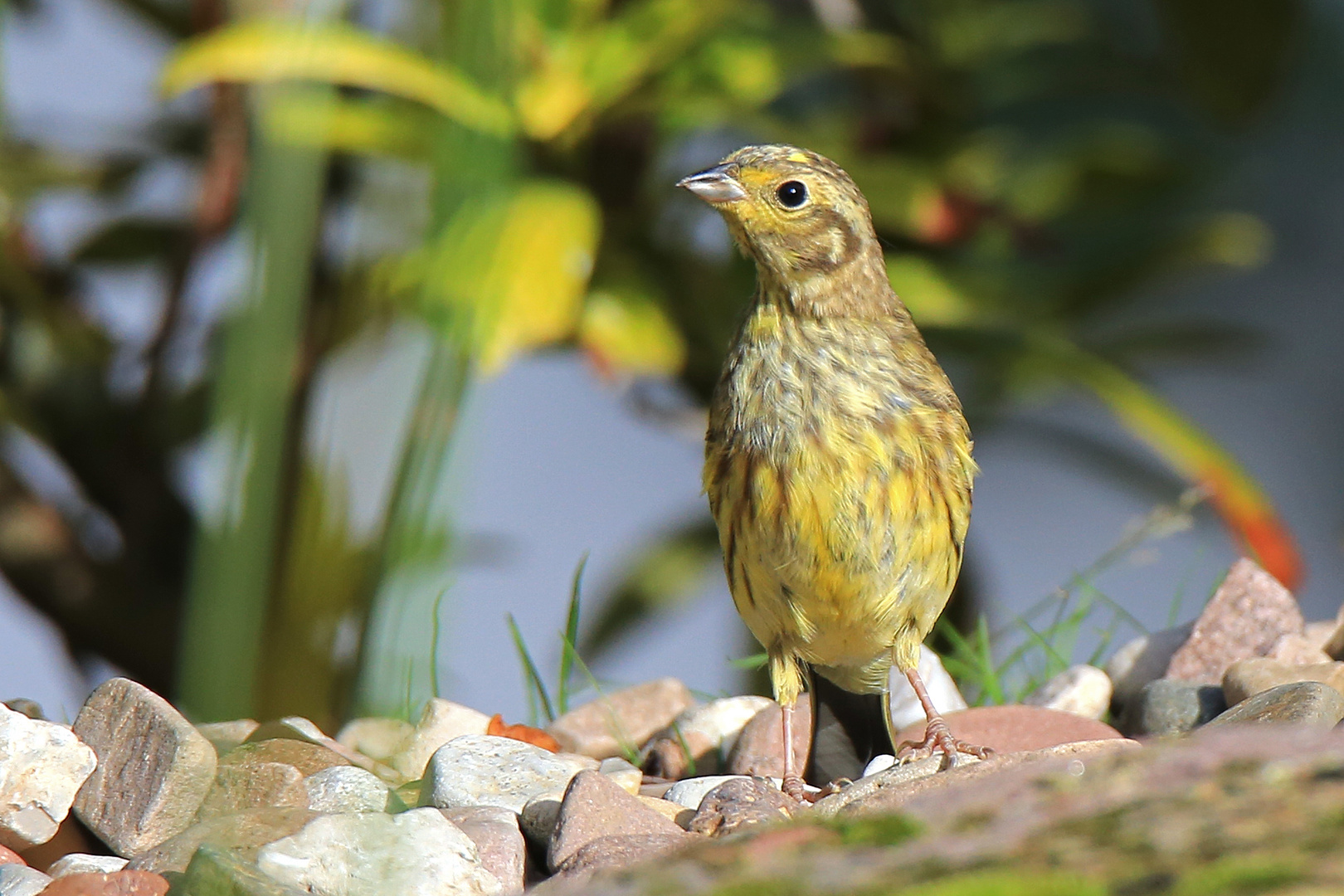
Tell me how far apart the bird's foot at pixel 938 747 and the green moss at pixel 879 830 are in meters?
0.68

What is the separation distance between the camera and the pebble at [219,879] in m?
1.38

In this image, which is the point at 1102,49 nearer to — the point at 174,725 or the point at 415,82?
the point at 415,82

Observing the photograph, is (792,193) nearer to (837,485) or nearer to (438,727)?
(837,485)

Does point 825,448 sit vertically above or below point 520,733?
above

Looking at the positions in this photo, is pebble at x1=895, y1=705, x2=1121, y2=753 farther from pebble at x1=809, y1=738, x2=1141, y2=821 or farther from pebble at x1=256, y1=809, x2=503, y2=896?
pebble at x1=256, y1=809, x2=503, y2=896

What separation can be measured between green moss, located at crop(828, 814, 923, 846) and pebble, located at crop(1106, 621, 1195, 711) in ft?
4.13

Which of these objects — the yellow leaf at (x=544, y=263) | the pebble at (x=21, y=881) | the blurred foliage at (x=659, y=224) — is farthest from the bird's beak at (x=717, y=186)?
the pebble at (x=21, y=881)

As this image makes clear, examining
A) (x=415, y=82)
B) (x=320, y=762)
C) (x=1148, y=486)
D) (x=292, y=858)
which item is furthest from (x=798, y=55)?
(x=292, y=858)

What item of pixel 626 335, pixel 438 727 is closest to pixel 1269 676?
pixel 438 727

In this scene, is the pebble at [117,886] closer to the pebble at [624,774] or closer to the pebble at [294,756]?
the pebble at [294,756]

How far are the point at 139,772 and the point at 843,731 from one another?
125 centimetres

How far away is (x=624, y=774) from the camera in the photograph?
2.15 meters

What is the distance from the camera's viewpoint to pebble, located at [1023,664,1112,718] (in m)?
2.45

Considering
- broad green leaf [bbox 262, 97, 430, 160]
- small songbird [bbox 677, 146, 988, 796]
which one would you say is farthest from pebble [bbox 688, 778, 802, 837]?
broad green leaf [bbox 262, 97, 430, 160]
